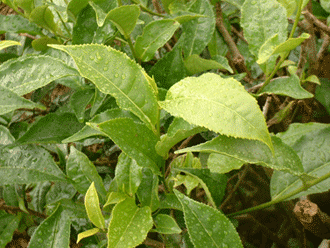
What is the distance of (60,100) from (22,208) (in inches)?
16.5

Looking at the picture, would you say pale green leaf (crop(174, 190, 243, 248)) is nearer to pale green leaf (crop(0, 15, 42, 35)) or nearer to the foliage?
the foliage

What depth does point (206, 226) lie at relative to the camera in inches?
27.0

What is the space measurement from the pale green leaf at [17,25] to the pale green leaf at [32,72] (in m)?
0.26

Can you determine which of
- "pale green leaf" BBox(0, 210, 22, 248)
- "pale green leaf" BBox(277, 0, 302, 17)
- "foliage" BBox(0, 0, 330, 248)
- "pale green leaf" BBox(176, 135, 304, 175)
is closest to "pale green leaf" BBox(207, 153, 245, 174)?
"foliage" BBox(0, 0, 330, 248)

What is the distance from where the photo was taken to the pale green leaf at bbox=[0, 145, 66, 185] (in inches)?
36.2

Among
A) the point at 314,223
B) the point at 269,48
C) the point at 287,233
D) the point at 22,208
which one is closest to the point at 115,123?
the point at 269,48

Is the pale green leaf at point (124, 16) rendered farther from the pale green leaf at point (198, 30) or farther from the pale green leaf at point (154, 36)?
the pale green leaf at point (198, 30)

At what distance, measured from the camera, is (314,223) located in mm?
858

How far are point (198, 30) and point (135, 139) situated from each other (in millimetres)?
551

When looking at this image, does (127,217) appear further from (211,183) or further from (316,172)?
(316,172)

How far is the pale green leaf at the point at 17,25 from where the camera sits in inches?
42.2

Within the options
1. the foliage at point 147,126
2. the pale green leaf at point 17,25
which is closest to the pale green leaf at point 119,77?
the foliage at point 147,126

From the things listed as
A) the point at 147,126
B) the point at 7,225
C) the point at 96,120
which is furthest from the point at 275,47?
the point at 7,225

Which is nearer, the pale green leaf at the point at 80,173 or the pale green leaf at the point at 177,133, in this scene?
the pale green leaf at the point at 177,133
